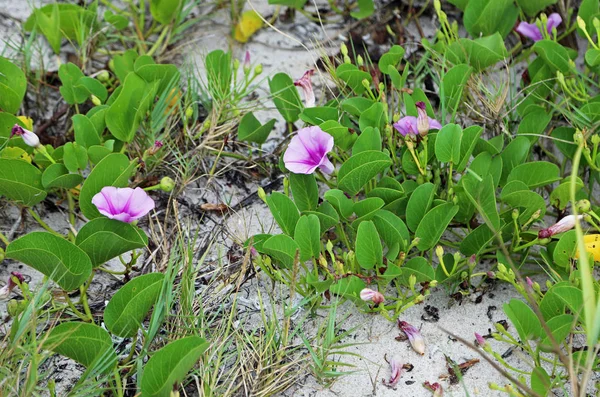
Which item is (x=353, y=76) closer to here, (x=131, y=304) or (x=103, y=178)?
(x=103, y=178)

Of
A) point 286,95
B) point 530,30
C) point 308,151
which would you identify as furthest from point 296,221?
point 530,30

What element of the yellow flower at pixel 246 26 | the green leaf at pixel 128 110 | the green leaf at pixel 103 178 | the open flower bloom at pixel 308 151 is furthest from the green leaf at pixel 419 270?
the yellow flower at pixel 246 26

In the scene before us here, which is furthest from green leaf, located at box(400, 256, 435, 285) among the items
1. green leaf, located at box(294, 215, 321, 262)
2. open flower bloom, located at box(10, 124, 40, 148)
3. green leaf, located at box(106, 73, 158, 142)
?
open flower bloom, located at box(10, 124, 40, 148)

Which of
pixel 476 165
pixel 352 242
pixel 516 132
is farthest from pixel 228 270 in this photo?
pixel 516 132

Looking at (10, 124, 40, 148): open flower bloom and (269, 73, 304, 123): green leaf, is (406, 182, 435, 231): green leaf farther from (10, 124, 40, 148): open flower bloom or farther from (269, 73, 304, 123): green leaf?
(10, 124, 40, 148): open flower bloom

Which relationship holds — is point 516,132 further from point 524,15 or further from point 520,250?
point 524,15
